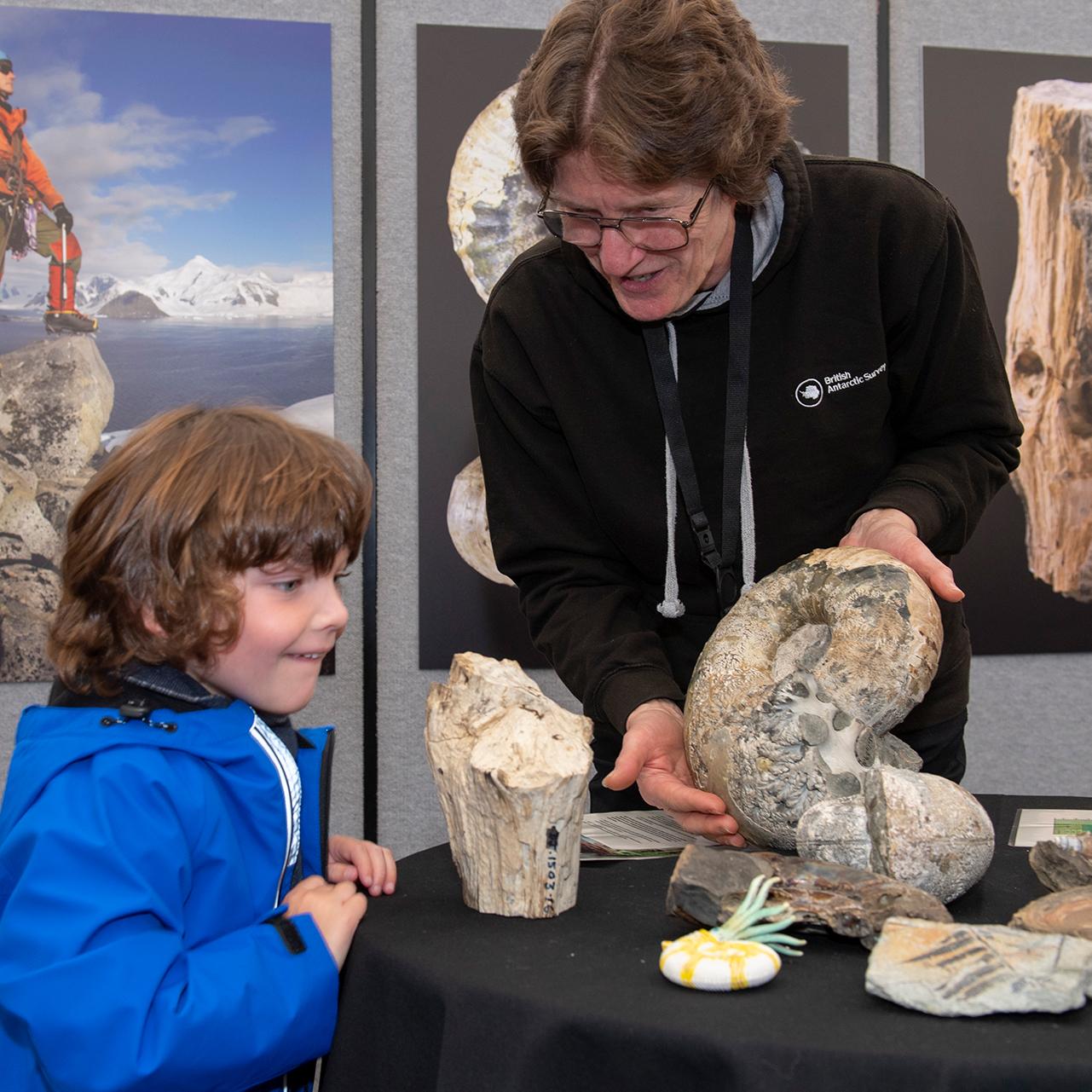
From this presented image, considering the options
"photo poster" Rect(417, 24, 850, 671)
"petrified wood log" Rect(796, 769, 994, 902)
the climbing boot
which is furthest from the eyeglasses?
the climbing boot

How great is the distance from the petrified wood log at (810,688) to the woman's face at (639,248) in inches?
16.6

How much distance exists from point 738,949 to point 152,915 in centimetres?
49

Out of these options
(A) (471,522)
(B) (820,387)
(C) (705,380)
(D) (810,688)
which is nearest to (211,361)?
(A) (471,522)

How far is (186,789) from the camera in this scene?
1121 mm

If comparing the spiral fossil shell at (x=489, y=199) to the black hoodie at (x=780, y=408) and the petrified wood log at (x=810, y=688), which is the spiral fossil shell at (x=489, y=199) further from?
the petrified wood log at (x=810, y=688)

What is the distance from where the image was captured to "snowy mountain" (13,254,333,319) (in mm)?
2938

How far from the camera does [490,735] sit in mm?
1260

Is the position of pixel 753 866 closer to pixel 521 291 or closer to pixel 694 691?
pixel 694 691

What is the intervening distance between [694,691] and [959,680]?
57cm

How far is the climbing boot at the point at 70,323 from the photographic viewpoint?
2854mm

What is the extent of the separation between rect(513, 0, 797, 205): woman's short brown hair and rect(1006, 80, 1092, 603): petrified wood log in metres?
1.76

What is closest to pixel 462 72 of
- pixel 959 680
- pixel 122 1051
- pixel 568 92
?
pixel 568 92

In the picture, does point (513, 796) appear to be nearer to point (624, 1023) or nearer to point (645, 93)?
point (624, 1023)

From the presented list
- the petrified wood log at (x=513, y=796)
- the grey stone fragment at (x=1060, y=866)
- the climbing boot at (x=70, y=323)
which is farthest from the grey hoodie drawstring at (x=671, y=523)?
the climbing boot at (x=70, y=323)
